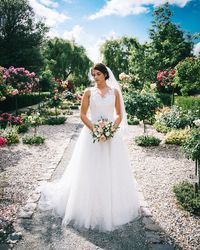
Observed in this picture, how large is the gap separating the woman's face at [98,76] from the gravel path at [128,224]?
7.06 ft

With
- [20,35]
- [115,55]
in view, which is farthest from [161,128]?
[115,55]

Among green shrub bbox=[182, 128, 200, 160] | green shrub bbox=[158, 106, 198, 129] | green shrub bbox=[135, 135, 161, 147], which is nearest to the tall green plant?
green shrub bbox=[135, 135, 161, 147]

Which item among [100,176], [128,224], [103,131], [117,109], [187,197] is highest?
[117,109]

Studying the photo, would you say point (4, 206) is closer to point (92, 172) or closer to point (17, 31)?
point (92, 172)

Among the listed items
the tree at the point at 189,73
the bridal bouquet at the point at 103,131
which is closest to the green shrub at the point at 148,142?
the bridal bouquet at the point at 103,131

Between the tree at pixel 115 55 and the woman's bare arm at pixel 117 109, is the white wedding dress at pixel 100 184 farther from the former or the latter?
the tree at pixel 115 55

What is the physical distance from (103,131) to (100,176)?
660 millimetres

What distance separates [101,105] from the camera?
428 centimetres

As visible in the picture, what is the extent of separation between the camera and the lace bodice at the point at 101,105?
4277 mm

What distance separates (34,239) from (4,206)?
47.6 inches

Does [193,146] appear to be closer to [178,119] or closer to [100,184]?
[100,184]

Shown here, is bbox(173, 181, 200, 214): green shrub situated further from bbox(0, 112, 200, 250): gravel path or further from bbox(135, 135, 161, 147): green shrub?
bbox(135, 135, 161, 147): green shrub

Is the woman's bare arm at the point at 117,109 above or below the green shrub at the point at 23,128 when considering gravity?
above

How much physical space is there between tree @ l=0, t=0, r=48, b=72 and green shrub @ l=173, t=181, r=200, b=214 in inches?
827
